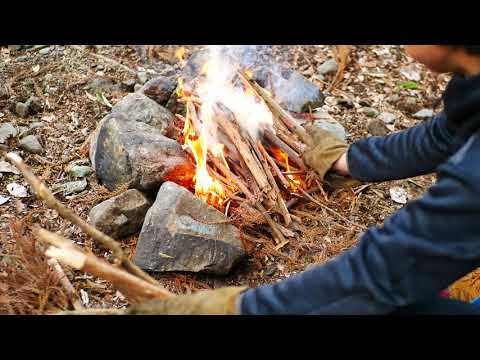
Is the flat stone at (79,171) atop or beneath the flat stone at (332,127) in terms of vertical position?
beneath

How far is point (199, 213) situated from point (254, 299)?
1480 millimetres

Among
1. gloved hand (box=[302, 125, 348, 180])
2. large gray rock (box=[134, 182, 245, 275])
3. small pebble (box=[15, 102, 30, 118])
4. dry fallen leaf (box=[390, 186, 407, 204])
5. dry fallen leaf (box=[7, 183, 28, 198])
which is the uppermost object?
small pebble (box=[15, 102, 30, 118])

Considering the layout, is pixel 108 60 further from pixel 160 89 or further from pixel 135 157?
pixel 135 157

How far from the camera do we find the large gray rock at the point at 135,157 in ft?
11.3

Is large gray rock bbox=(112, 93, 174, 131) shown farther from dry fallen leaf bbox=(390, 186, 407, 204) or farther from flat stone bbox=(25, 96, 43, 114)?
dry fallen leaf bbox=(390, 186, 407, 204)

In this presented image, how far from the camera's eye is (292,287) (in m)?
1.85

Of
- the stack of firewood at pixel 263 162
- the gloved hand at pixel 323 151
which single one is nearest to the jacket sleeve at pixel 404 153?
the gloved hand at pixel 323 151

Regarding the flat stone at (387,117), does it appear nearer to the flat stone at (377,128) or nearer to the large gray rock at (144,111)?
the flat stone at (377,128)

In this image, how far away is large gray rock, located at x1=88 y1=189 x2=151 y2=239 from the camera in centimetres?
326

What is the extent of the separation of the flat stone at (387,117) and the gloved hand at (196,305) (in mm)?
3371

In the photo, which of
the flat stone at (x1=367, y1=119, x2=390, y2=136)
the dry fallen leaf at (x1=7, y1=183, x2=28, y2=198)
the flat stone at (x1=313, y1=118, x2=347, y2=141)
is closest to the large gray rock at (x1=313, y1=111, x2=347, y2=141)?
the flat stone at (x1=313, y1=118, x2=347, y2=141)

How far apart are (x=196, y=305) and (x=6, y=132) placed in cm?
302

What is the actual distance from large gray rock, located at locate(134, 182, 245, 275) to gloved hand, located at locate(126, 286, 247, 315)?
3.91 feet
